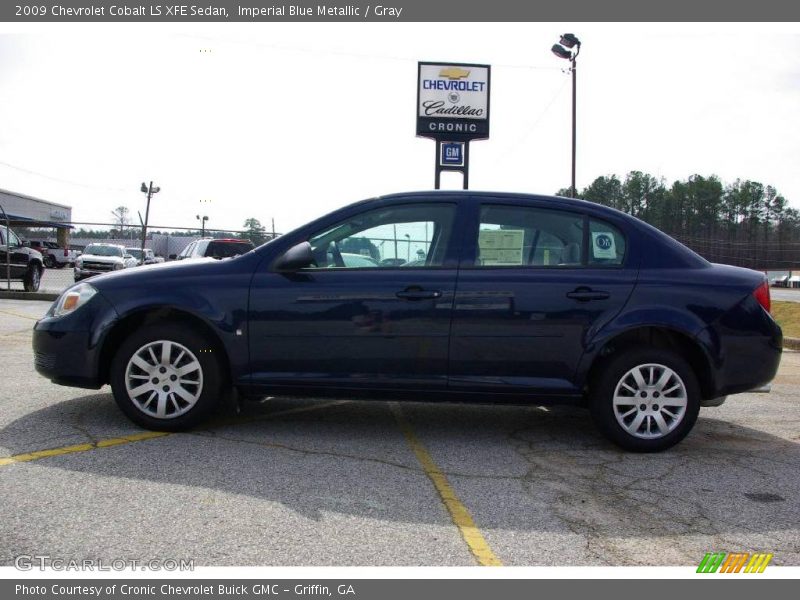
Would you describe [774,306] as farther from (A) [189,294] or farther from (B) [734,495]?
(A) [189,294]

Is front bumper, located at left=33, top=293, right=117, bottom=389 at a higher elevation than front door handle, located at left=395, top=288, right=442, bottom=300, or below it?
below

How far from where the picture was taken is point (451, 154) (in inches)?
691

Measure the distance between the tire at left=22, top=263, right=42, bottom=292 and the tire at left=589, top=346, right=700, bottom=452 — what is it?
A: 16.7 metres

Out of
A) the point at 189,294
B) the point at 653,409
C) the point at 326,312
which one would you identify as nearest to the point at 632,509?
the point at 653,409

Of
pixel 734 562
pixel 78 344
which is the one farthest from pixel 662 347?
pixel 78 344

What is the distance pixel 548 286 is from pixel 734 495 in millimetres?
1650

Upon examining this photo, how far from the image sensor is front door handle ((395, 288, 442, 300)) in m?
4.60

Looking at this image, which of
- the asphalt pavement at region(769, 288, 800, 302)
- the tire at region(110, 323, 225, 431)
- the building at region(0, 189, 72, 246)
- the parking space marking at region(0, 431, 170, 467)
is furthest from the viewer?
the building at region(0, 189, 72, 246)

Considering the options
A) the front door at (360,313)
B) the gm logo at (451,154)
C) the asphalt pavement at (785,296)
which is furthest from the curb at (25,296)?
the asphalt pavement at (785,296)

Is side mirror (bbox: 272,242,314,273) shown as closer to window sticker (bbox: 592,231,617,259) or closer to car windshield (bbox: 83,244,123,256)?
window sticker (bbox: 592,231,617,259)

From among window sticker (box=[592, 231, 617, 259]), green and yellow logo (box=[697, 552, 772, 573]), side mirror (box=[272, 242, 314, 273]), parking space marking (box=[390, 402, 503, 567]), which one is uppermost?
window sticker (box=[592, 231, 617, 259])

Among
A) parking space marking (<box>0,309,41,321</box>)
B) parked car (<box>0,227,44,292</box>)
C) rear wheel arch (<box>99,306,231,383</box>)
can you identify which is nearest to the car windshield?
parked car (<box>0,227,44,292</box>)

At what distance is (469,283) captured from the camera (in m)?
4.62

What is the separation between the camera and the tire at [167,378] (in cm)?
470
